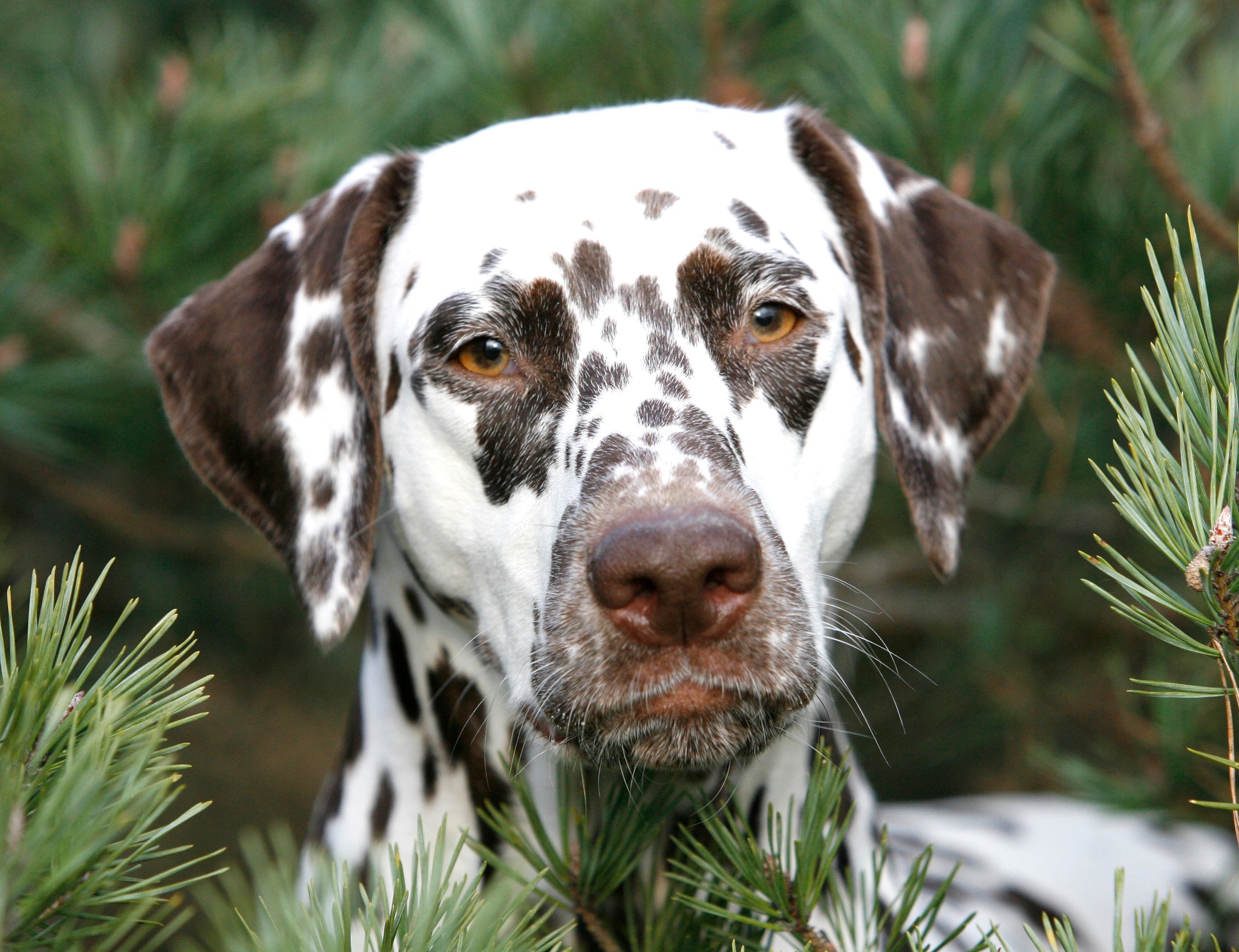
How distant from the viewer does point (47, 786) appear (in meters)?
0.98

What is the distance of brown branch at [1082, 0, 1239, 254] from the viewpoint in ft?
7.08

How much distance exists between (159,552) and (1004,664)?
2.90 m

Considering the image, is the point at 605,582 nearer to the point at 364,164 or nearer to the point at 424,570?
the point at 424,570

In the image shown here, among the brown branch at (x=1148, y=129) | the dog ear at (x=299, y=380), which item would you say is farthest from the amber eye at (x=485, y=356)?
the brown branch at (x=1148, y=129)

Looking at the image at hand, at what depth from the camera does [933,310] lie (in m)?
2.14

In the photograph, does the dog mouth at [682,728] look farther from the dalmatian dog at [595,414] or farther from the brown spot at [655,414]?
the brown spot at [655,414]

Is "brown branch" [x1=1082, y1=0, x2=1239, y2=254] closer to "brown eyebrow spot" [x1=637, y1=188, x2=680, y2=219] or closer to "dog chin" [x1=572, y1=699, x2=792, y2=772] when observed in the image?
"brown eyebrow spot" [x1=637, y1=188, x2=680, y2=219]

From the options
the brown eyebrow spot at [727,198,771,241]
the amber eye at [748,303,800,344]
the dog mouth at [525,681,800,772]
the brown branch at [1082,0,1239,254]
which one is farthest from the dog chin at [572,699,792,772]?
the brown branch at [1082,0,1239,254]

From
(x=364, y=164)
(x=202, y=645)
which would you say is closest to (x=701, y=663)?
(x=364, y=164)

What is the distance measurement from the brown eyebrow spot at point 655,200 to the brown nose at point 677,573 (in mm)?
618

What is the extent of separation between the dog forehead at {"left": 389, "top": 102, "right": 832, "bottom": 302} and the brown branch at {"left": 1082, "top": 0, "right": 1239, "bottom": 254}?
64 cm

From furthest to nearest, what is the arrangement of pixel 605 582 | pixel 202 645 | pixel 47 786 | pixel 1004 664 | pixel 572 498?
1. pixel 202 645
2. pixel 1004 664
3. pixel 572 498
4. pixel 605 582
5. pixel 47 786

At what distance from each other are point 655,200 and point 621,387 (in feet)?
1.21

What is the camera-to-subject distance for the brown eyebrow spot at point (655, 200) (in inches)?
74.2
